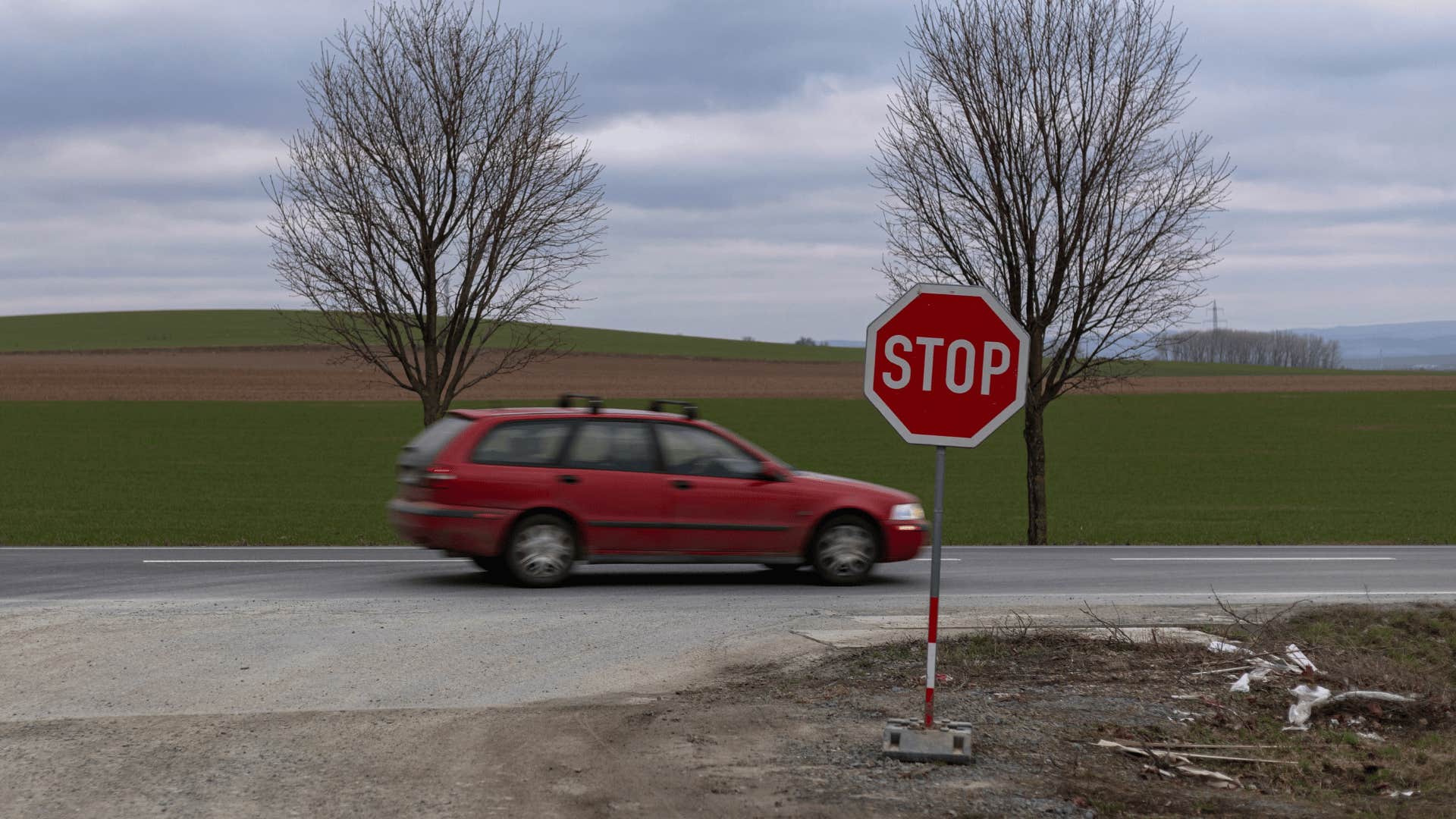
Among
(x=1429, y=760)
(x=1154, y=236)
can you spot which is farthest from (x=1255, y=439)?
(x=1429, y=760)

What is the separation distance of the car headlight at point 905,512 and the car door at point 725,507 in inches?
34.4

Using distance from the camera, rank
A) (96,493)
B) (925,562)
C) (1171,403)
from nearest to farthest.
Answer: (925,562) → (96,493) → (1171,403)

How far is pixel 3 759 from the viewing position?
20.3 feet

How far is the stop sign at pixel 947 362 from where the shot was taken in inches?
265

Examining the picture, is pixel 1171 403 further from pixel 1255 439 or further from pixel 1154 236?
pixel 1154 236

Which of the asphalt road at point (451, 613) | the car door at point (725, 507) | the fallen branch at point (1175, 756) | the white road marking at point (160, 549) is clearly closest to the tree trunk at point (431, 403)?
the white road marking at point (160, 549)

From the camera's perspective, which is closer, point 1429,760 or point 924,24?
point 1429,760

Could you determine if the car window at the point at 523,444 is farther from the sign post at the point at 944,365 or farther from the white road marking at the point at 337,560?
the sign post at the point at 944,365

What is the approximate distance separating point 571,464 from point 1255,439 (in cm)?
4728

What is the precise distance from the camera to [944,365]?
6.77 meters

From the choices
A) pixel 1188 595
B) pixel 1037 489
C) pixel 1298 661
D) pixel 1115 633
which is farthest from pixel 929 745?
pixel 1037 489

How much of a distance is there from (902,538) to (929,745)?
6.81 meters

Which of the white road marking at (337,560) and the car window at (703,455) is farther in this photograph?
the white road marking at (337,560)

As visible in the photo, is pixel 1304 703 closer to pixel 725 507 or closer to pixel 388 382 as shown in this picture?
pixel 725 507
